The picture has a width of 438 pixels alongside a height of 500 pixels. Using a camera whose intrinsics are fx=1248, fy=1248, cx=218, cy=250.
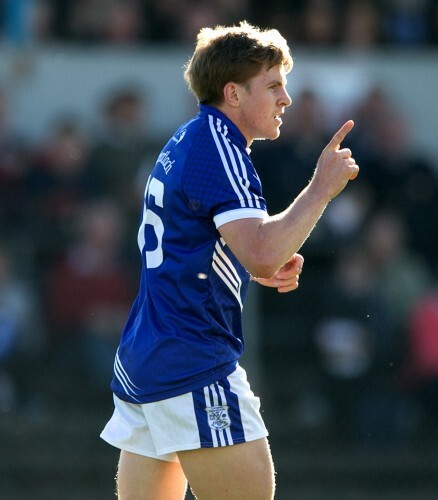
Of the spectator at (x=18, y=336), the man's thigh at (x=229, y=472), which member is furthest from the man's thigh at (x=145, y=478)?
the spectator at (x=18, y=336)

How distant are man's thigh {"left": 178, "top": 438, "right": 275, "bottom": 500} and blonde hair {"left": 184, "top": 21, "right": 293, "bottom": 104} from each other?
3.99 feet

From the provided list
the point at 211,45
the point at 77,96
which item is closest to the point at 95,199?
the point at 77,96

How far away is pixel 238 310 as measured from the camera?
436cm

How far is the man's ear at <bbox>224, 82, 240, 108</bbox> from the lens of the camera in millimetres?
4316

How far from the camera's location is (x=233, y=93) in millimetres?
4324

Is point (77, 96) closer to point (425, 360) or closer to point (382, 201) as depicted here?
point (382, 201)

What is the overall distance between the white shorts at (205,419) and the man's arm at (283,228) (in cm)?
45

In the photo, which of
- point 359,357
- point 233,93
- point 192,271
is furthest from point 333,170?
point 359,357

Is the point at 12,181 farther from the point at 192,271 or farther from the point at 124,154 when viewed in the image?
the point at 192,271

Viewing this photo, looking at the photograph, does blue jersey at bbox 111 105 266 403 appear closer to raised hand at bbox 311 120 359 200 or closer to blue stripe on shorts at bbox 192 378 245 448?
blue stripe on shorts at bbox 192 378 245 448

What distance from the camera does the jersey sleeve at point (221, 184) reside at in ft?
13.4

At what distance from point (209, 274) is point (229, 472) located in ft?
2.20

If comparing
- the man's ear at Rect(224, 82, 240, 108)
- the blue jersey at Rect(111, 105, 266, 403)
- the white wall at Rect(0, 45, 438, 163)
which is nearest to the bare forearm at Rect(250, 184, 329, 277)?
the blue jersey at Rect(111, 105, 266, 403)

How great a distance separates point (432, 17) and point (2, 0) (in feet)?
13.1
